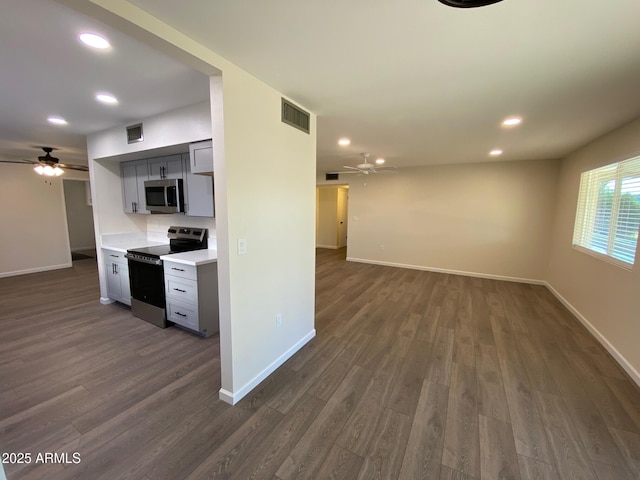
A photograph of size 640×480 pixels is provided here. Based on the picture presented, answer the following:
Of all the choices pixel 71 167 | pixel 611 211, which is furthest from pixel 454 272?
pixel 71 167

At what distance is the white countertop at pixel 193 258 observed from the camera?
2935 millimetres

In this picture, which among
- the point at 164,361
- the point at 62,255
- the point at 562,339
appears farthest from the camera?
the point at 62,255

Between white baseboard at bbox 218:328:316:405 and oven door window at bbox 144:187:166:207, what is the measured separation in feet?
8.33

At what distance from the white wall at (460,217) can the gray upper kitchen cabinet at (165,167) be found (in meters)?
4.59

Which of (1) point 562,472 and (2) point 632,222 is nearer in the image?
(1) point 562,472

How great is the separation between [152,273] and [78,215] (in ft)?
24.3

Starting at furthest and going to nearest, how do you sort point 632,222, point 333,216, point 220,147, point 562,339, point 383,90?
point 333,216, point 562,339, point 632,222, point 383,90, point 220,147

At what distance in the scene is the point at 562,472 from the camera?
1578 mm

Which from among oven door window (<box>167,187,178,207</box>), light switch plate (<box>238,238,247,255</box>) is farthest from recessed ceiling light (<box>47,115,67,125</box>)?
light switch plate (<box>238,238,247,255</box>)

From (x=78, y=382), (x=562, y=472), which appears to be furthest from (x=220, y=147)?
(x=562, y=472)

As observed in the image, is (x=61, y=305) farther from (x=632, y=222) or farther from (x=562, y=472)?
(x=632, y=222)

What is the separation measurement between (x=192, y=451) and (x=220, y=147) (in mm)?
1999

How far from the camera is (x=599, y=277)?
328 centimetres

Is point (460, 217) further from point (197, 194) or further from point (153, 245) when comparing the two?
point (153, 245)
